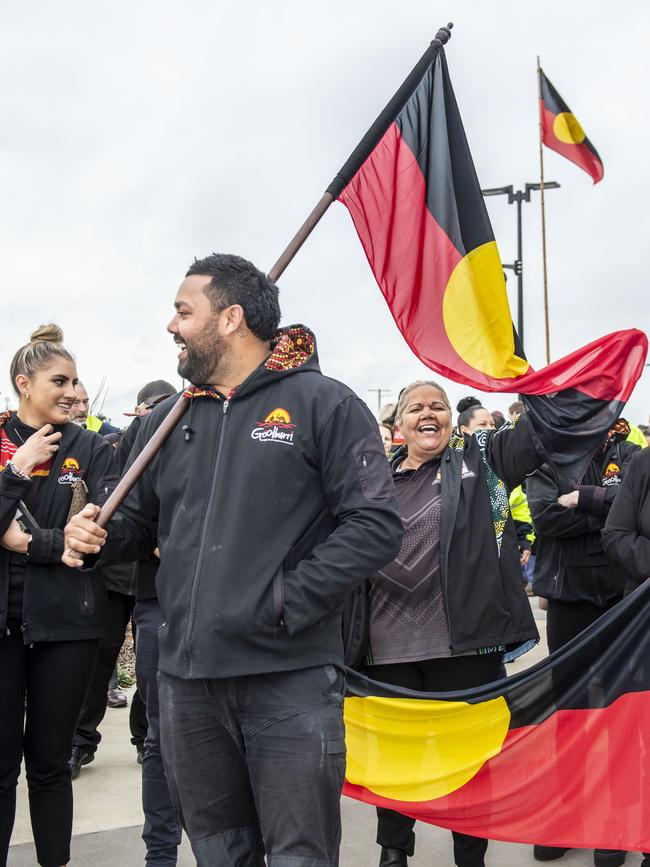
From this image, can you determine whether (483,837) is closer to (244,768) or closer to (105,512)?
(244,768)

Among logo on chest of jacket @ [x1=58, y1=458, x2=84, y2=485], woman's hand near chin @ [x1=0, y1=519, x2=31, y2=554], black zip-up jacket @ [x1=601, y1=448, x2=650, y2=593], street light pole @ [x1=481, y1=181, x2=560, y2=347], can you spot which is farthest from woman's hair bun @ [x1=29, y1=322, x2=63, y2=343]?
street light pole @ [x1=481, y1=181, x2=560, y2=347]

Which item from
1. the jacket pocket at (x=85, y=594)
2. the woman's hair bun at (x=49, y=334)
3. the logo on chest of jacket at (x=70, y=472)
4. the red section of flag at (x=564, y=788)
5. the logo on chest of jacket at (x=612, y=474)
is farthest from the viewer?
the logo on chest of jacket at (x=612, y=474)

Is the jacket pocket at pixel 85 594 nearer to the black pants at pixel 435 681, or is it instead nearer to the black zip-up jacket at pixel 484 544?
the black pants at pixel 435 681

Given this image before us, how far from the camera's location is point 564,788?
3.93m

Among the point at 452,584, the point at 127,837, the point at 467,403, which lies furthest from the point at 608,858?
the point at 467,403

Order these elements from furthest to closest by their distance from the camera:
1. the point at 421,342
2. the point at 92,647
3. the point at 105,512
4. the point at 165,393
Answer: the point at 165,393 < the point at 421,342 < the point at 92,647 < the point at 105,512

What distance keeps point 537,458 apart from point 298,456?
1.77 m

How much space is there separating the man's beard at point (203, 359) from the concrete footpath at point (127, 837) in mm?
2379

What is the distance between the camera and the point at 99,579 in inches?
145

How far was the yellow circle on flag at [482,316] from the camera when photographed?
416 cm

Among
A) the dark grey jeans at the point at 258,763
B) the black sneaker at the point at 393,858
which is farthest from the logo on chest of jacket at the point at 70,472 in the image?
the black sneaker at the point at 393,858

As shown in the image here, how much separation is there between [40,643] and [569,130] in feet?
20.0

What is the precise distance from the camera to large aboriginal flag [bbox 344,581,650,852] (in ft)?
12.8

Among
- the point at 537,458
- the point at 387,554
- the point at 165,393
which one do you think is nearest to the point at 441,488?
the point at 537,458
